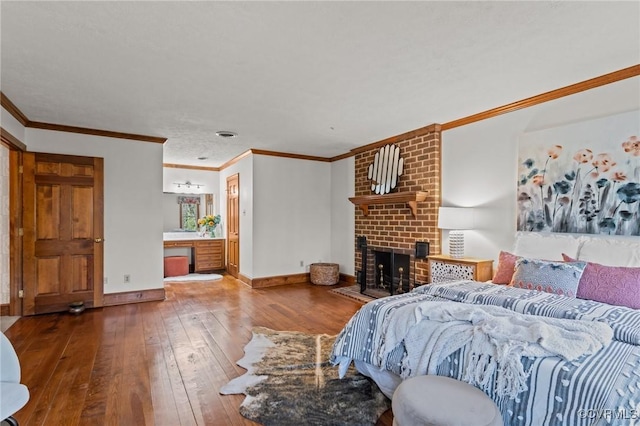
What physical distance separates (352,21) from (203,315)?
3.56 meters

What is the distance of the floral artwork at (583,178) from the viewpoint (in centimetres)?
273

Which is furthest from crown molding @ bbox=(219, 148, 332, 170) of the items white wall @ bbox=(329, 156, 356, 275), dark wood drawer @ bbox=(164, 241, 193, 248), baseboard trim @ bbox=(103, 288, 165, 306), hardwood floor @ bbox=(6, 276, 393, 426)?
baseboard trim @ bbox=(103, 288, 165, 306)

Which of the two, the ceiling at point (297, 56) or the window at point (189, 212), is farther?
the window at point (189, 212)

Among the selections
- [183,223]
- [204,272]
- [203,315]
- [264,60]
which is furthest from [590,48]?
[183,223]

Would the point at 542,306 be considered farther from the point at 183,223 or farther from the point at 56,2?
the point at 183,223

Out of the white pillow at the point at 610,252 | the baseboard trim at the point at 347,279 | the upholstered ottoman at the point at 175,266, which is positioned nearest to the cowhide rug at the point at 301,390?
the white pillow at the point at 610,252

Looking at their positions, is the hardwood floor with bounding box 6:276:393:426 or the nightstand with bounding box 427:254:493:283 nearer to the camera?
the hardwood floor with bounding box 6:276:393:426

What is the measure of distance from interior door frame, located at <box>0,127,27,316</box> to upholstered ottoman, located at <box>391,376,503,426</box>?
4658 mm

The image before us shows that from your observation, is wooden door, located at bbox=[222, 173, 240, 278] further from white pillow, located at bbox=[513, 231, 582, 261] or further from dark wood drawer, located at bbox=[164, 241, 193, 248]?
white pillow, located at bbox=[513, 231, 582, 261]

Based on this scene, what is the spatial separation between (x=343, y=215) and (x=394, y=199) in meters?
1.62

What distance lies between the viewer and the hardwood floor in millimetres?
2113

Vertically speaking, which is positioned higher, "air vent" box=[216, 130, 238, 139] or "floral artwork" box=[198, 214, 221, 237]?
"air vent" box=[216, 130, 238, 139]

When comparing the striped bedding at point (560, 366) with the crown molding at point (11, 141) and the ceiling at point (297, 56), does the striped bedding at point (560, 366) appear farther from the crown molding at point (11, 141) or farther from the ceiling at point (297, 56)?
the crown molding at point (11, 141)

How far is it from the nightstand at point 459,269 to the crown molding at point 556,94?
1606 mm
